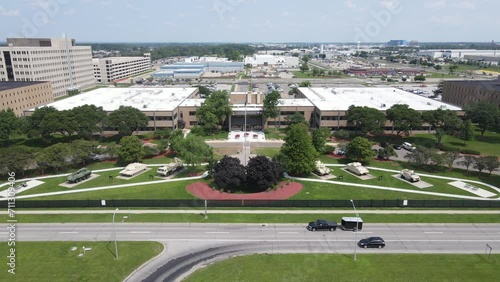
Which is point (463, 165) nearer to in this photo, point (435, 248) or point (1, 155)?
point (435, 248)

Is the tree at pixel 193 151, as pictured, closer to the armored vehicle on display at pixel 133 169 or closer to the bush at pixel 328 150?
the armored vehicle on display at pixel 133 169

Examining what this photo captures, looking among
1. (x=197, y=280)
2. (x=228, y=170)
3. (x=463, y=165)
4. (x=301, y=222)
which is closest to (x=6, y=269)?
(x=197, y=280)

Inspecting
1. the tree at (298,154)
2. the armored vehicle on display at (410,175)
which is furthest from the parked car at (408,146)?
the tree at (298,154)

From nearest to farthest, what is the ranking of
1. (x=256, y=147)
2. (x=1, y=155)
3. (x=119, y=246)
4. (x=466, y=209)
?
1. (x=119, y=246)
2. (x=466, y=209)
3. (x=1, y=155)
4. (x=256, y=147)

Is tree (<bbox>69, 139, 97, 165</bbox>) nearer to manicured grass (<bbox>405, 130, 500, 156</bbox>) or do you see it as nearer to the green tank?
the green tank

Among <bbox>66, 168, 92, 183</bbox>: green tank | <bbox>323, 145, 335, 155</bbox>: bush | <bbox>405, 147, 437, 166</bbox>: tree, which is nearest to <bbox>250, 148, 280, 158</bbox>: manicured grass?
<bbox>323, 145, 335, 155</bbox>: bush

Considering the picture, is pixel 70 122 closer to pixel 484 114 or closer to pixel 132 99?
pixel 132 99
